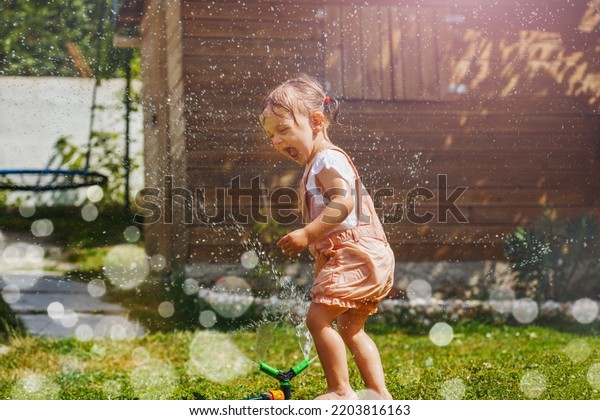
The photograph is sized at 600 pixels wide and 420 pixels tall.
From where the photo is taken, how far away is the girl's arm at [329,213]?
2.55m

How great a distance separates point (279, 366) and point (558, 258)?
314cm

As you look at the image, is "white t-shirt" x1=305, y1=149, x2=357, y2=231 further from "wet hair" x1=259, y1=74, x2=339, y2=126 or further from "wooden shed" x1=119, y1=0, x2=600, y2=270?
"wooden shed" x1=119, y1=0, x2=600, y2=270

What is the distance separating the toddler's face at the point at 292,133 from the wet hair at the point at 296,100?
2 cm

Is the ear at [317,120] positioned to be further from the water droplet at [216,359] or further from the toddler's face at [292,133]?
the water droplet at [216,359]

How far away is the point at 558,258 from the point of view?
6398 millimetres

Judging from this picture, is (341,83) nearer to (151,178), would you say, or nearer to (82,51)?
(151,178)

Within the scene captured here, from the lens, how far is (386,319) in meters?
6.01

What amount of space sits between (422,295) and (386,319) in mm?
680

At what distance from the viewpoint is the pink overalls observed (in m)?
2.62

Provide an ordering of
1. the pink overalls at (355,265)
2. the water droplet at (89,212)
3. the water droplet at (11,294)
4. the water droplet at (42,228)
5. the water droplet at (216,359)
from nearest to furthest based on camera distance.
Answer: the pink overalls at (355,265) → the water droplet at (216,359) → the water droplet at (11,294) → the water droplet at (89,212) → the water droplet at (42,228)

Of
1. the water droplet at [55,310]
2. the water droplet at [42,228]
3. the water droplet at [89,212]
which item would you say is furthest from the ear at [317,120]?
the water droplet at [42,228]

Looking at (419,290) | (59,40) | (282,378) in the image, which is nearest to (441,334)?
(419,290)

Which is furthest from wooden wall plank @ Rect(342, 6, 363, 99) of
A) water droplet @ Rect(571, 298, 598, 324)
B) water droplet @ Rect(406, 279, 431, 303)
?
water droplet @ Rect(571, 298, 598, 324)

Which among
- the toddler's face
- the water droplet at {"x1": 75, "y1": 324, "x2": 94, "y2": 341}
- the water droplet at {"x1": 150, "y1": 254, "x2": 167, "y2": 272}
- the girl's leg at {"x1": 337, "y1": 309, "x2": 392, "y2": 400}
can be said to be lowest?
the water droplet at {"x1": 75, "y1": 324, "x2": 94, "y2": 341}
